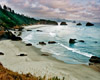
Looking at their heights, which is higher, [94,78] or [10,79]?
[10,79]

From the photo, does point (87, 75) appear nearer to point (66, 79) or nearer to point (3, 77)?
point (66, 79)

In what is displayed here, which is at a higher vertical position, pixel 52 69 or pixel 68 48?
pixel 52 69

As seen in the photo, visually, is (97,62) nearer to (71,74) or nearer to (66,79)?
(71,74)

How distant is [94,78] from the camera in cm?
1398

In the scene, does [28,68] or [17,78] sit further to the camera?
[28,68]

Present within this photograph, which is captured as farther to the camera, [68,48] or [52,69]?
[68,48]

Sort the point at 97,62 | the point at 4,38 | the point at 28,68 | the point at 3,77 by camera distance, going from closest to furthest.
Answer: the point at 3,77 → the point at 28,68 → the point at 97,62 → the point at 4,38

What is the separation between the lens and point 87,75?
1470 cm

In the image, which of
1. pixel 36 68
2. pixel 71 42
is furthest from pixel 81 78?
pixel 71 42

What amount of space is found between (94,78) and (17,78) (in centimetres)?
1030

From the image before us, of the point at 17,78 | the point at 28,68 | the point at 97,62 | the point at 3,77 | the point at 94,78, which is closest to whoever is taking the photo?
the point at 3,77

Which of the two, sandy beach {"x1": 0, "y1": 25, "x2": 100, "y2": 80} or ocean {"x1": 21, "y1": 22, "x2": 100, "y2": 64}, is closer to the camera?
sandy beach {"x1": 0, "y1": 25, "x2": 100, "y2": 80}

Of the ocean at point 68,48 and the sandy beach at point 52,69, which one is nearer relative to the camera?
the sandy beach at point 52,69

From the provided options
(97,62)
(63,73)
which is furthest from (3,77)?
(97,62)
